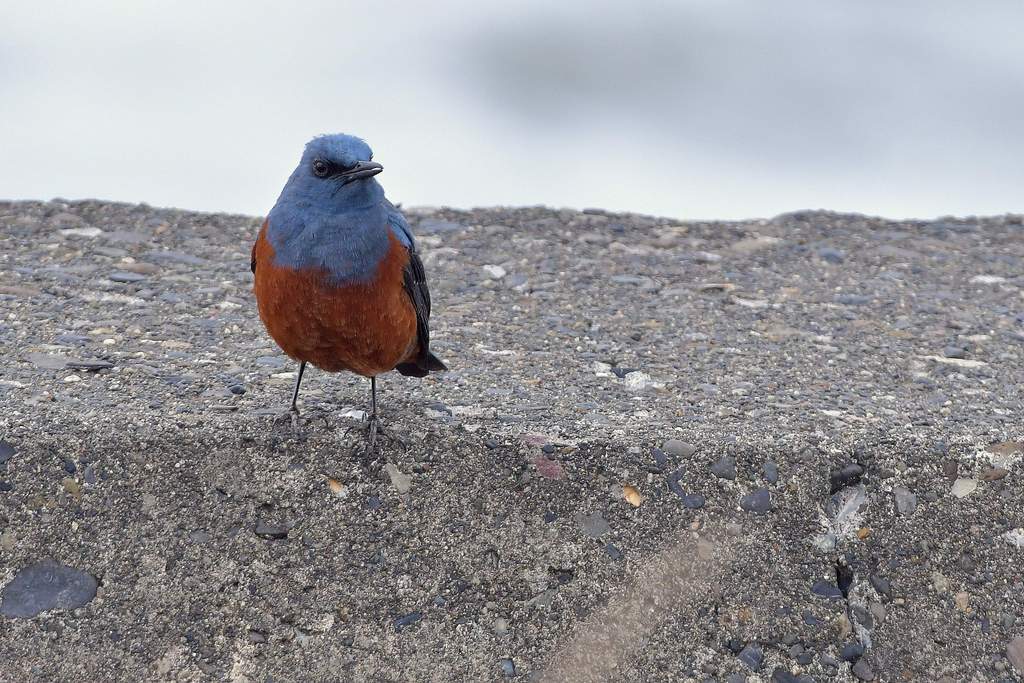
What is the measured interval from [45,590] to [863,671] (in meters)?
1.96

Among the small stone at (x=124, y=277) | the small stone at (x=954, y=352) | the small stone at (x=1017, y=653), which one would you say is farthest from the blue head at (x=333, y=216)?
the small stone at (x=954, y=352)

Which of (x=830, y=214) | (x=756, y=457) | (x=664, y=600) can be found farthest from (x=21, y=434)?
(x=830, y=214)

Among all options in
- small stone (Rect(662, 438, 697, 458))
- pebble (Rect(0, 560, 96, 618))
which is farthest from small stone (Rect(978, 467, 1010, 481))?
pebble (Rect(0, 560, 96, 618))

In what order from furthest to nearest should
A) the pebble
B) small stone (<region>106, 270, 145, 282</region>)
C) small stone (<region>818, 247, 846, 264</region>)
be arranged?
small stone (<region>818, 247, 846, 264</region>) → small stone (<region>106, 270, 145, 282</region>) → the pebble

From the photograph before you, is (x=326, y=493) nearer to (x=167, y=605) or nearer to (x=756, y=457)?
(x=167, y=605)

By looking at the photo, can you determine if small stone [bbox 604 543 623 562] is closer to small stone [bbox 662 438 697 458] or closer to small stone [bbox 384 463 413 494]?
small stone [bbox 662 438 697 458]

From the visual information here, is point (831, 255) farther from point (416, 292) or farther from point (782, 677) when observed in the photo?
point (782, 677)

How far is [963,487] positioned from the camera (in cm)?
305

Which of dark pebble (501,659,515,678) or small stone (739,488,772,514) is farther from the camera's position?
small stone (739,488,772,514)

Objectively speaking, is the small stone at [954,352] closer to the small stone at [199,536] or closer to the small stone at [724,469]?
the small stone at [724,469]

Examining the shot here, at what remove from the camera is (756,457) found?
10.1 ft

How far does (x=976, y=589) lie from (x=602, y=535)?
94cm

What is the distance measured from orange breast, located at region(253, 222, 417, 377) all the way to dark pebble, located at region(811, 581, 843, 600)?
130cm

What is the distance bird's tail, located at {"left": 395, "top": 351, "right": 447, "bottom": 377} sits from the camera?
360 cm
